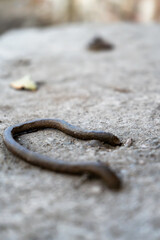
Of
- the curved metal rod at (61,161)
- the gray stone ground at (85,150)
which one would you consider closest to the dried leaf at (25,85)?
the gray stone ground at (85,150)

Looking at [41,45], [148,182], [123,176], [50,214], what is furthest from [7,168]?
[41,45]

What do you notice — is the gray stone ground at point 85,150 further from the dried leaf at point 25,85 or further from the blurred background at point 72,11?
the blurred background at point 72,11

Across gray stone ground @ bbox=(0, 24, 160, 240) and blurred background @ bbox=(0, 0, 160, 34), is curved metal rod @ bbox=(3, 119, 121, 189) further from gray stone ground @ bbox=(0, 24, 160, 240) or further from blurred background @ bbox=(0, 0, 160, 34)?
blurred background @ bbox=(0, 0, 160, 34)

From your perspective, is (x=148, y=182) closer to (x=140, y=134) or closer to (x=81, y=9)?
(x=140, y=134)

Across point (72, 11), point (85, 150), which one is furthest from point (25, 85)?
point (72, 11)

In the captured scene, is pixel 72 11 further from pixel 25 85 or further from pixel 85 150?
pixel 85 150

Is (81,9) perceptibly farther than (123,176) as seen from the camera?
Yes
